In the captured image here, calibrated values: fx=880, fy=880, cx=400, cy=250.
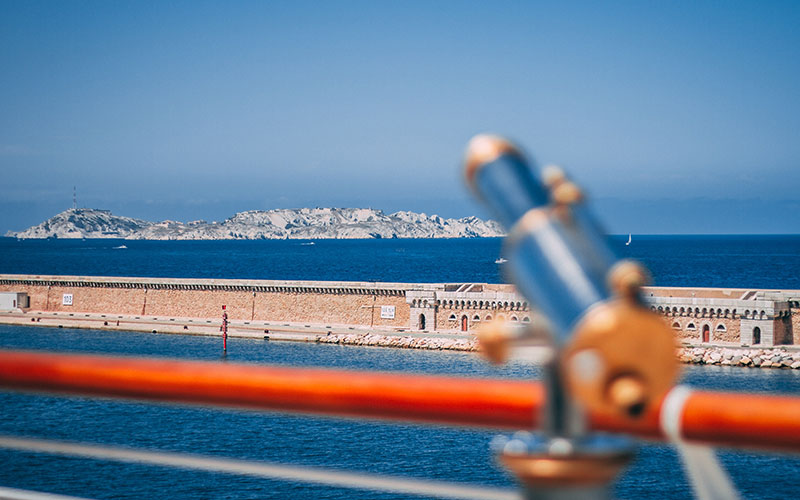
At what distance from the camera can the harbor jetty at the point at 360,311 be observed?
38.0 meters

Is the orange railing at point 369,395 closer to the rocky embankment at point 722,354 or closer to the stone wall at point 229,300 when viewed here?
the rocky embankment at point 722,354

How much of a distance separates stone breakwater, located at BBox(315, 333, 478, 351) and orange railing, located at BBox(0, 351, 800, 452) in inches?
1523

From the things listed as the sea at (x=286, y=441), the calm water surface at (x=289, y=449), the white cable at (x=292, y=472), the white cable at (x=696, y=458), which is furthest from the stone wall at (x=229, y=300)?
the white cable at (x=696, y=458)

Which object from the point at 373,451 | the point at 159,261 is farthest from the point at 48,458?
the point at 159,261

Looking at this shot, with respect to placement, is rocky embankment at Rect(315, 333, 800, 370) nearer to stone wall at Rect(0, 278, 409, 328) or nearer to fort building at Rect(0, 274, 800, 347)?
fort building at Rect(0, 274, 800, 347)

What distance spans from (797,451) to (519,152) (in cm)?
70

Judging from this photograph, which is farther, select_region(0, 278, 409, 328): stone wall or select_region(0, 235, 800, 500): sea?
select_region(0, 278, 409, 328): stone wall

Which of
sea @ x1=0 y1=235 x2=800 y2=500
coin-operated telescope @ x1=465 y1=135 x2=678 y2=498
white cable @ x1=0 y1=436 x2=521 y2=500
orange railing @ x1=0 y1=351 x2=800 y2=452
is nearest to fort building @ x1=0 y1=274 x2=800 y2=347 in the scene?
sea @ x1=0 y1=235 x2=800 y2=500

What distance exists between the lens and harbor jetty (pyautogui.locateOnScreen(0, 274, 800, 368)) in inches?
1497

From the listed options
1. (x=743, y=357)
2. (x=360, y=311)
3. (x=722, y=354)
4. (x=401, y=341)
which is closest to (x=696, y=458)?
(x=743, y=357)

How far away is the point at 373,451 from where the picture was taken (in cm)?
2562

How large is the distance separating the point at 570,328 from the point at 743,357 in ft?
127

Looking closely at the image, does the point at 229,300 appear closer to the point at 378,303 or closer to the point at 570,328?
the point at 378,303

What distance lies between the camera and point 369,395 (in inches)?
62.0
